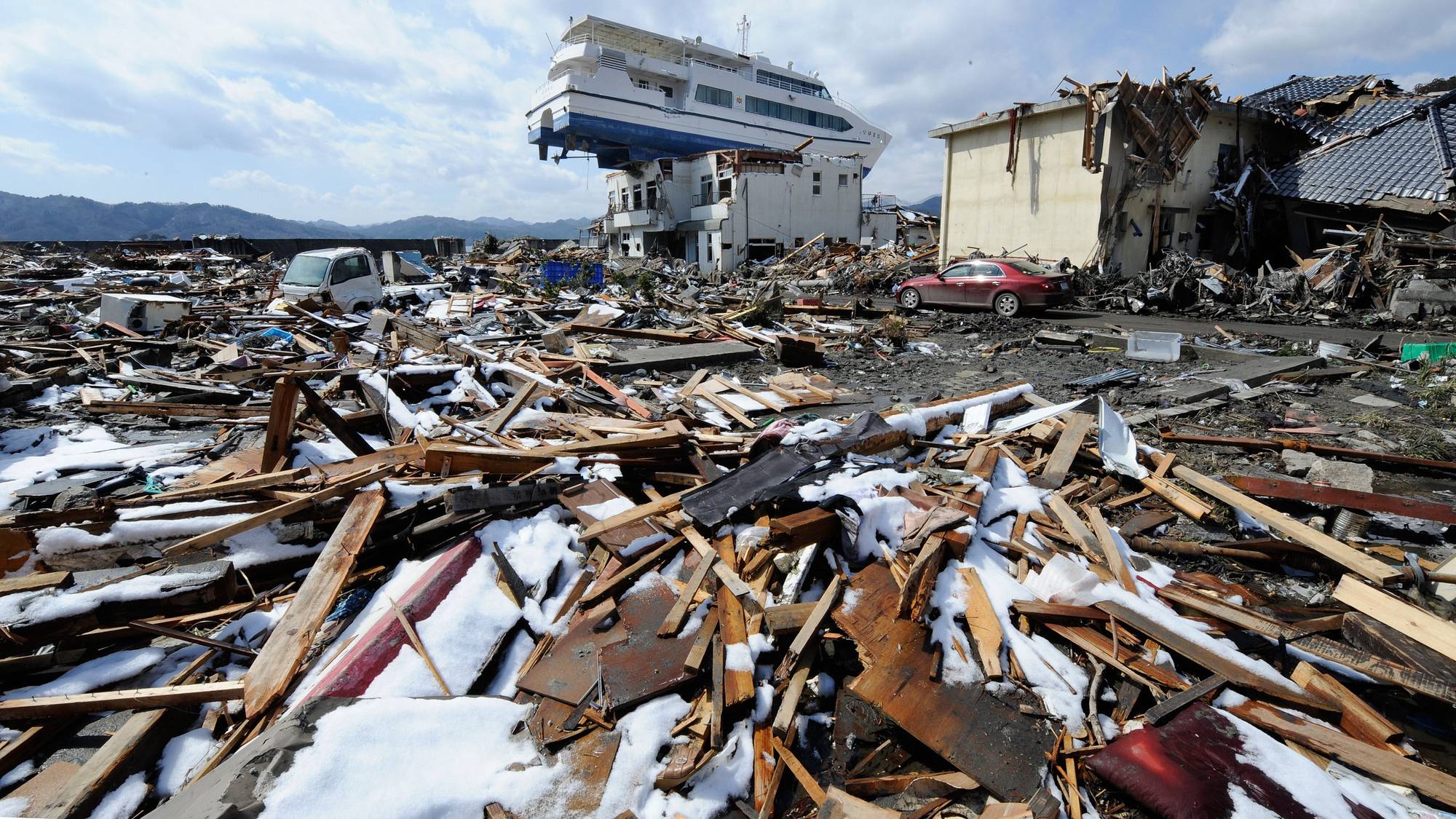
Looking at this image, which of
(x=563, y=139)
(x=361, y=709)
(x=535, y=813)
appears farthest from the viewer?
(x=563, y=139)

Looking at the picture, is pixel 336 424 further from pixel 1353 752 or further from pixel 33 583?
pixel 1353 752

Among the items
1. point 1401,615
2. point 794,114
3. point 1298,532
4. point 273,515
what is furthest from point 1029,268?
point 794,114

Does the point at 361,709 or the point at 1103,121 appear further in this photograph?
the point at 1103,121

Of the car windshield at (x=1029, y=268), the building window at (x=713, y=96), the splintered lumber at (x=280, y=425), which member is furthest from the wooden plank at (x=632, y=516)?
the building window at (x=713, y=96)

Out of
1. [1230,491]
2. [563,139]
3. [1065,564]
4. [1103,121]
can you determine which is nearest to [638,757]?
[1065,564]

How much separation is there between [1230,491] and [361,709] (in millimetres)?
5878

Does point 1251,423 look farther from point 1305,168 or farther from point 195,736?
point 1305,168

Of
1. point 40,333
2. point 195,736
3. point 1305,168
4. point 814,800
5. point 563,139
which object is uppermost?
point 563,139

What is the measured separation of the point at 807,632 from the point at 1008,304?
14658 mm

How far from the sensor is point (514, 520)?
430cm

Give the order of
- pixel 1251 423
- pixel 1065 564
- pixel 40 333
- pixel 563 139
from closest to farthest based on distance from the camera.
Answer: pixel 1065 564 → pixel 1251 423 → pixel 40 333 → pixel 563 139

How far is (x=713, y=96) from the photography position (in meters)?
52.0

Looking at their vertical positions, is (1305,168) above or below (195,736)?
above

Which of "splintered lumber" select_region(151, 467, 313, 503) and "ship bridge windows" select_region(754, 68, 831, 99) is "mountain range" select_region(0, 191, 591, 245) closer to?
"ship bridge windows" select_region(754, 68, 831, 99)
